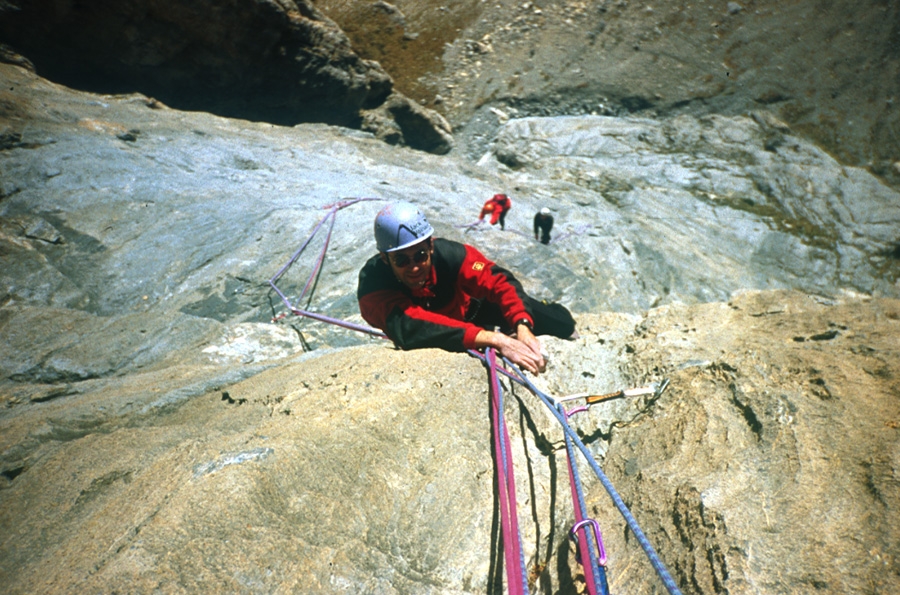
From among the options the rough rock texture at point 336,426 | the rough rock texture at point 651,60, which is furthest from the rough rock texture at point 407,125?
the rough rock texture at point 336,426

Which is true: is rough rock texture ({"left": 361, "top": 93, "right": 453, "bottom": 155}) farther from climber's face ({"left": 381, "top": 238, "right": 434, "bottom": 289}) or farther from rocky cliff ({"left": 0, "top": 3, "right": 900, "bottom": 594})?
climber's face ({"left": 381, "top": 238, "right": 434, "bottom": 289})

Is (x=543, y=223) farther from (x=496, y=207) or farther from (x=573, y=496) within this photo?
(x=573, y=496)

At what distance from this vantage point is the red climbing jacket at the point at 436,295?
8.72 feet

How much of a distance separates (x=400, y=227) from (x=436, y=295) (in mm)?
589

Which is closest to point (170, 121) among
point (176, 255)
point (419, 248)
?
point (176, 255)

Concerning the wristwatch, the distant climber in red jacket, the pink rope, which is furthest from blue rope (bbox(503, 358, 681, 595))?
the distant climber in red jacket

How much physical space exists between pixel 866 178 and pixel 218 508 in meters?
15.7

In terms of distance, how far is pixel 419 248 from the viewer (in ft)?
8.91

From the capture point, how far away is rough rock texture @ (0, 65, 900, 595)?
4.68 ft

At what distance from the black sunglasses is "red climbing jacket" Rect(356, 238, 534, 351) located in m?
0.19

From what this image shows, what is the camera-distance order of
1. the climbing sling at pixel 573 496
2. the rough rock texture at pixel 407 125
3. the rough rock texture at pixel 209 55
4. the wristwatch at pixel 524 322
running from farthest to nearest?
the rough rock texture at pixel 407 125, the rough rock texture at pixel 209 55, the wristwatch at pixel 524 322, the climbing sling at pixel 573 496

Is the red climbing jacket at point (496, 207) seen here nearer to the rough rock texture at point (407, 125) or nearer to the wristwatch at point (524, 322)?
the wristwatch at point (524, 322)

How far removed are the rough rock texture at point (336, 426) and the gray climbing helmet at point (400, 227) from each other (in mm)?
638

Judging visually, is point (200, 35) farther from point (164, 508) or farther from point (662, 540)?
point (662, 540)
